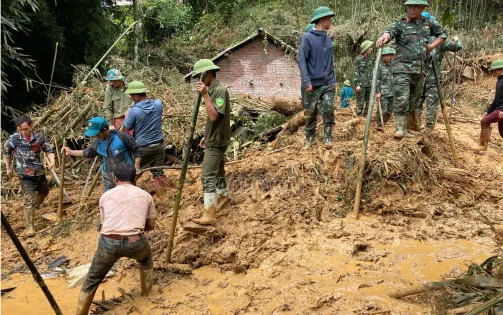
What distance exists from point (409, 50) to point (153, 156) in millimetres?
4209

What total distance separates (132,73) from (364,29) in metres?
11.5

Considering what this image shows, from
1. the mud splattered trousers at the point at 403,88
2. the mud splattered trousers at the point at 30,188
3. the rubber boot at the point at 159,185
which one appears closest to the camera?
the mud splattered trousers at the point at 403,88

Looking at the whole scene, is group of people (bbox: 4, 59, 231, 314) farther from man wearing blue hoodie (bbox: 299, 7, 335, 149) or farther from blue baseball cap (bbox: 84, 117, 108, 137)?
man wearing blue hoodie (bbox: 299, 7, 335, 149)

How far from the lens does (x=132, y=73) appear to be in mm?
11797

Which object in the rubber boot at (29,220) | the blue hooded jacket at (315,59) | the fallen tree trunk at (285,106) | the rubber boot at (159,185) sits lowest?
the rubber boot at (29,220)

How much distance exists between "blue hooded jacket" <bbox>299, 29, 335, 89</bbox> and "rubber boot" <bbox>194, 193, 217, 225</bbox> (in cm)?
217

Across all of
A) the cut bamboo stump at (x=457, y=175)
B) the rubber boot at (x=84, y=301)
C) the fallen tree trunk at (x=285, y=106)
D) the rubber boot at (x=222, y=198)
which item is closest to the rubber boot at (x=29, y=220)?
the rubber boot at (x=84, y=301)

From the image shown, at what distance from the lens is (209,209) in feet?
17.1

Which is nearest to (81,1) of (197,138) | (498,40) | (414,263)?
(197,138)

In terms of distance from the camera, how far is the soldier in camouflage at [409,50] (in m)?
6.03

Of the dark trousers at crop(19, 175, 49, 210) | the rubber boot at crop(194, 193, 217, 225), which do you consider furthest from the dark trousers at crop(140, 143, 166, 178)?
Answer: the dark trousers at crop(19, 175, 49, 210)

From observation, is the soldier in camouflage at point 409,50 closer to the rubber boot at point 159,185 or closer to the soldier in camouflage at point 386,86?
the soldier in camouflage at point 386,86

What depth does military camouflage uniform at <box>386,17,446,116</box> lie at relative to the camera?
605 centimetres

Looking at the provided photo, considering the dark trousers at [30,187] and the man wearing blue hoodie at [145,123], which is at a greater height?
the man wearing blue hoodie at [145,123]
